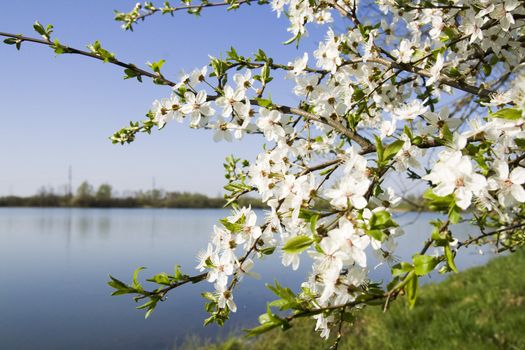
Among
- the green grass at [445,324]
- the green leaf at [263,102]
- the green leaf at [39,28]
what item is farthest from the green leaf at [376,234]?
the green grass at [445,324]

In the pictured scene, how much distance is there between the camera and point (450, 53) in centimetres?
249

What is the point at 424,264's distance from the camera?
112 centimetres

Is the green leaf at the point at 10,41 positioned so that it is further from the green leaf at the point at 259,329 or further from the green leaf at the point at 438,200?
the green leaf at the point at 438,200

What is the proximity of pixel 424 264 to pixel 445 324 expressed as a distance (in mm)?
5301

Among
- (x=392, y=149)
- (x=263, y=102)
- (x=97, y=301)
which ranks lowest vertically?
(x=97, y=301)

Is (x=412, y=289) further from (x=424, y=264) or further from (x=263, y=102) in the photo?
(x=263, y=102)

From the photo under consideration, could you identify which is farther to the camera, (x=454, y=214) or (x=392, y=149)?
(x=392, y=149)

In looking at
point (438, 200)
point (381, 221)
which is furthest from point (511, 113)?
point (381, 221)

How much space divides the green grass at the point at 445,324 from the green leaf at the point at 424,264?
14.2 ft

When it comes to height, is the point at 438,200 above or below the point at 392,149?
below

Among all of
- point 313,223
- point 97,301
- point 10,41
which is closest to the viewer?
point 313,223

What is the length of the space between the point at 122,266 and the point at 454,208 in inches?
762

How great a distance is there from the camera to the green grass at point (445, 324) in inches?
203

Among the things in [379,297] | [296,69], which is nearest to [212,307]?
[379,297]
